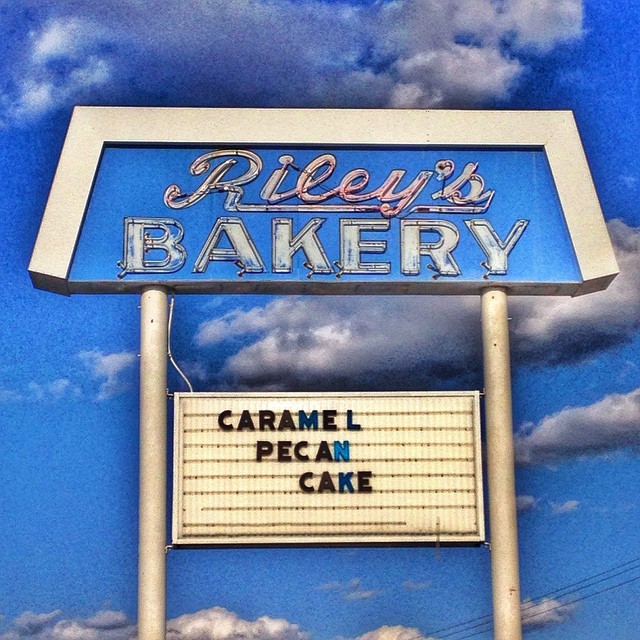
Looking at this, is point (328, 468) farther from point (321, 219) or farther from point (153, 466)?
point (321, 219)

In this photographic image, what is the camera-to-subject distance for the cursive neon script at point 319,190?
720 inches

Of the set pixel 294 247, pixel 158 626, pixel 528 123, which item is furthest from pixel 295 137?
pixel 158 626

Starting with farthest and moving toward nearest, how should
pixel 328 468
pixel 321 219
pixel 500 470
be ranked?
pixel 321 219 < pixel 328 468 < pixel 500 470

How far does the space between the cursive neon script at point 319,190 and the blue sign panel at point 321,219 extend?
0.6 inches

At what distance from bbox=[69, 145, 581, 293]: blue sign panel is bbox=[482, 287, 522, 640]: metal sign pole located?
65 centimetres

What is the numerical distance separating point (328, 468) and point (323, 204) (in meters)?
3.90

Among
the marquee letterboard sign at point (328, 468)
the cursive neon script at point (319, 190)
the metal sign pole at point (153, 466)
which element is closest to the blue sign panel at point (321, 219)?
the cursive neon script at point (319, 190)

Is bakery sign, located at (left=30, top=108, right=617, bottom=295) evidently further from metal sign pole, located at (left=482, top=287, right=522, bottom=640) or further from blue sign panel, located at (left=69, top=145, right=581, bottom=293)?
metal sign pole, located at (left=482, top=287, right=522, bottom=640)

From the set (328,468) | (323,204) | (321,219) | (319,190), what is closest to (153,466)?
(328,468)

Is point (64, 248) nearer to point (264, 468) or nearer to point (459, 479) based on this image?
point (264, 468)

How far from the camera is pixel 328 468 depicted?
18.0m

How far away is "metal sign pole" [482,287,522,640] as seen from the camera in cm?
1750

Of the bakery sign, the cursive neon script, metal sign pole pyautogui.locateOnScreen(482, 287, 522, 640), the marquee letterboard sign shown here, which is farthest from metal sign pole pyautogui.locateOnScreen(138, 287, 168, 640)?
metal sign pole pyautogui.locateOnScreen(482, 287, 522, 640)

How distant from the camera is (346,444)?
18031 mm
